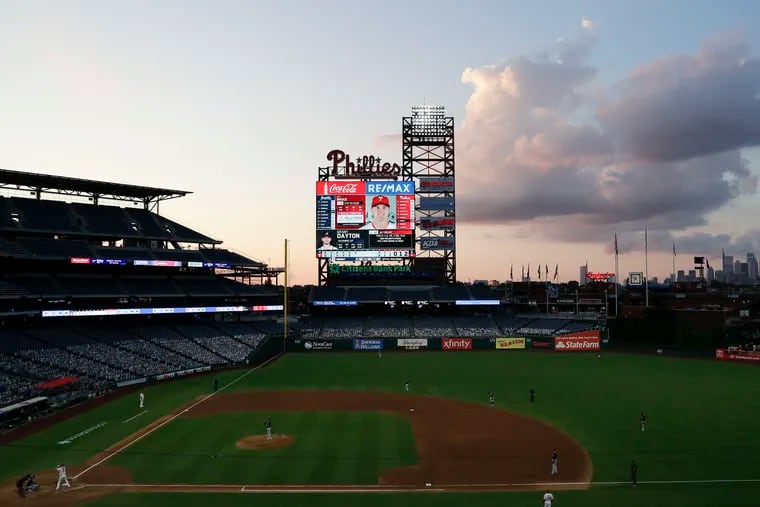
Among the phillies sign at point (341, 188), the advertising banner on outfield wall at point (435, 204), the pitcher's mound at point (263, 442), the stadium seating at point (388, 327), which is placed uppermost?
the phillies sign at point (341, 188)

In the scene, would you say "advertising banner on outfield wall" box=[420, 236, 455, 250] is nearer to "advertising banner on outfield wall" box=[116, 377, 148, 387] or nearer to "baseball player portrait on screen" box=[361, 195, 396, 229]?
A: "baseball player portrait on screen" box=[361, 195, 396, 229]

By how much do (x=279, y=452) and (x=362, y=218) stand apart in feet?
165

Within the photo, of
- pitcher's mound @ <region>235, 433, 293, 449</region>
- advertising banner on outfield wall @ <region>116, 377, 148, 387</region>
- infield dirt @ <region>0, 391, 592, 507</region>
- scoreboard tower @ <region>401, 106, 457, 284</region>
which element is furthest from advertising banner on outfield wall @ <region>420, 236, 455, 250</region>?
pitcher's mound @ <region>235, 433, 293, 449</region>

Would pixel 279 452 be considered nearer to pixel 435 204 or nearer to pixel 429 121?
pixel 435 204

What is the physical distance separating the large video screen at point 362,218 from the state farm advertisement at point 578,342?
25.2 m

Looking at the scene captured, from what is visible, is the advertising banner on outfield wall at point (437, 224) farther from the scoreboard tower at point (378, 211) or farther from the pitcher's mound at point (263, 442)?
the pitcher's mound at point (263, 442)

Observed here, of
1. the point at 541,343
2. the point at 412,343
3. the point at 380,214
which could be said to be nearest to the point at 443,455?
the point at 412,343

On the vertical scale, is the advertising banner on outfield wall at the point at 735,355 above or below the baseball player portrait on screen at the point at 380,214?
below

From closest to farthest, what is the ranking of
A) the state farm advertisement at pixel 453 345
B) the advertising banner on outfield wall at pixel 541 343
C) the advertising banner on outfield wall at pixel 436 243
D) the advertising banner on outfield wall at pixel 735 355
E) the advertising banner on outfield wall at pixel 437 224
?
the advertising banner on outfield wall at pixel 735 355 < the advertising banner on outfield wall at pixel 541 343 < the state farm advertisement at pixel 453 345 < the advertising banner on outfield wall at pixel 437 224 < the advertising banner on outfield wall at pixel 436 243

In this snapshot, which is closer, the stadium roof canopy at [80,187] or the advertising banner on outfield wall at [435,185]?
the stadium roof canopy at [80,187]

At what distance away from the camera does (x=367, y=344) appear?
7169cm

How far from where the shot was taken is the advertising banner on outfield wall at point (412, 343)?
7194 centimetres

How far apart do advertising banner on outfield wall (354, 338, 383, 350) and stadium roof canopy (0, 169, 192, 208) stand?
30550 millimetres

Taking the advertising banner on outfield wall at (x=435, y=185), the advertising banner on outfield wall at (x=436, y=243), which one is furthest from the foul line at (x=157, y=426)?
the advertising banner on outfield wall at (x=435, y=185)
